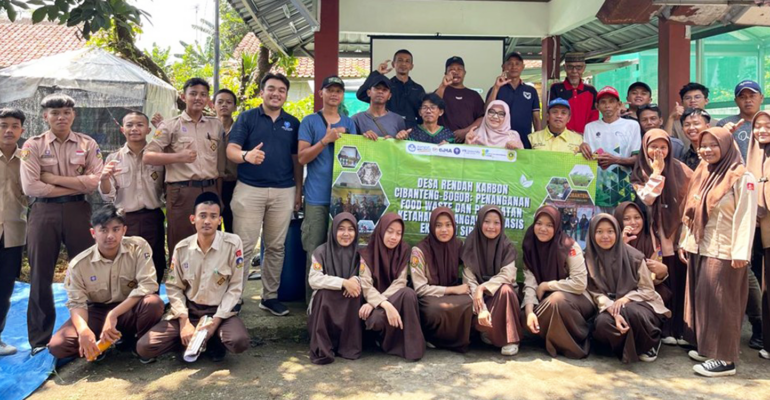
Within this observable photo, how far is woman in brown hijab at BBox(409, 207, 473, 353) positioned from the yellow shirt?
1.23 meters

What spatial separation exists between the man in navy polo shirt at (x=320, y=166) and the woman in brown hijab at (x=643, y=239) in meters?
2.28

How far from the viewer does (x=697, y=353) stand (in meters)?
3.93

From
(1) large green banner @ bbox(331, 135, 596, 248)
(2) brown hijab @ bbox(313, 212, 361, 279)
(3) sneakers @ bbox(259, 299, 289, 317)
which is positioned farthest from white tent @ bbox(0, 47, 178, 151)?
(2) brown hijab @ bbox(313, 212, 361, 279)

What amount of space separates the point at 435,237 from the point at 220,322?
1675 mm

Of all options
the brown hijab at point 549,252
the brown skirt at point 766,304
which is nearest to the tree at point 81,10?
the brown hijab at point 549,252

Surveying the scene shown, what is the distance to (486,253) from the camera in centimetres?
422

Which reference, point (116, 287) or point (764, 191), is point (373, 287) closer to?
point (116, 287)

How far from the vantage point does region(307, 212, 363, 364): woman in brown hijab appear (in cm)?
392

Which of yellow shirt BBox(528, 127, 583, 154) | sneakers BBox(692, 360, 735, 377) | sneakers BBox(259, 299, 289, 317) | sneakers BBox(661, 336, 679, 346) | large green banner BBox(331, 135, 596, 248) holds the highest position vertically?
yellow shirt BBox(528, 127, 583, 154)

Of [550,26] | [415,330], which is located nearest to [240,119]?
[415,330]

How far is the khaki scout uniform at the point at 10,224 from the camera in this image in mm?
4004

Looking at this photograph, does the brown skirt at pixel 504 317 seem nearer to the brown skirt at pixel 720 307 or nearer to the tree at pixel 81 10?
the brown skirt at pixel 720 307

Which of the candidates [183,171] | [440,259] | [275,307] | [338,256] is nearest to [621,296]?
[440,259]

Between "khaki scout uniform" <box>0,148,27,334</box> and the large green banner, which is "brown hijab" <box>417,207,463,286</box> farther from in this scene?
"khaki scout uniform" <box>0,148,27,334</box>
